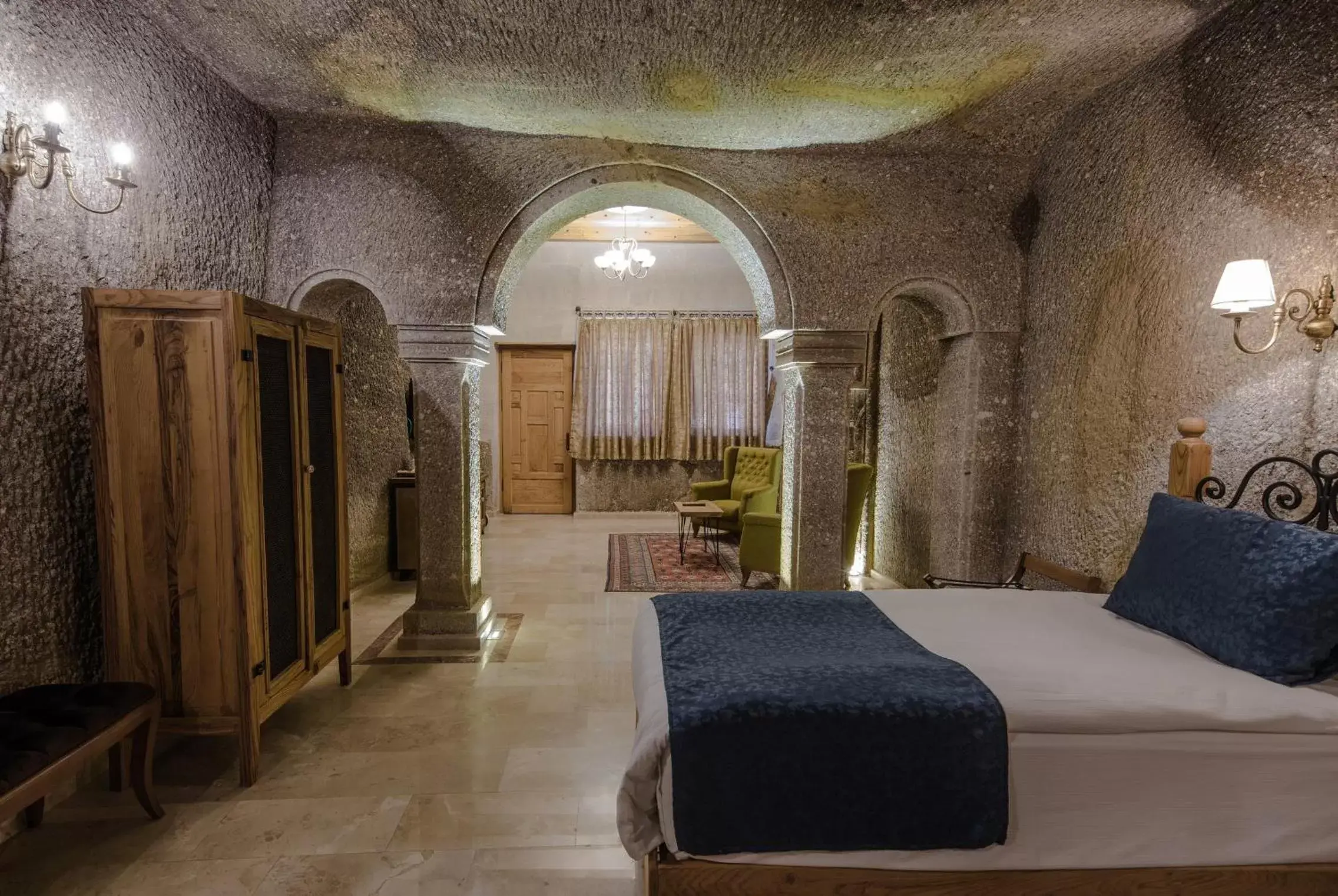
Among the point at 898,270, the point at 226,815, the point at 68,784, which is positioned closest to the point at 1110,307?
the point at 898,270

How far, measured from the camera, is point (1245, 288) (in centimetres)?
200

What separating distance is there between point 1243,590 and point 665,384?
6.24m

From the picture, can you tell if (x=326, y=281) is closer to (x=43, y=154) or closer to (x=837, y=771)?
(x=43, y=154)

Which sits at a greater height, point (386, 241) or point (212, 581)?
point (386, 241)

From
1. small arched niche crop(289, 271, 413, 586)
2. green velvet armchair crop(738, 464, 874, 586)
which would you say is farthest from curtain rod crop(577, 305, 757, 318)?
green velvet armchair crop(738, 464, 874, 586)

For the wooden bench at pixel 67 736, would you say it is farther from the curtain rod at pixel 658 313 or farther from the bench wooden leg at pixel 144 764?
the curtain rod at pixel 658 313

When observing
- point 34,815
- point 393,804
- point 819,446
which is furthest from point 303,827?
point 819,446

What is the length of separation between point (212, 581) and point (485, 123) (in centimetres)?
241

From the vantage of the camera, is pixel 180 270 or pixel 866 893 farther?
pixel 180 270

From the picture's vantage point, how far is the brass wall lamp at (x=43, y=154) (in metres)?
1.86

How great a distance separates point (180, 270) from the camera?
2.67 m

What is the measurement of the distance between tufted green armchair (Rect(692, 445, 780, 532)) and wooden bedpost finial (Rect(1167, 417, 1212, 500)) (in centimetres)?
316

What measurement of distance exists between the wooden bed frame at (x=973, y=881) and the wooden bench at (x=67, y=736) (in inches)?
59.6

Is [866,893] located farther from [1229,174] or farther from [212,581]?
[1229,174]
